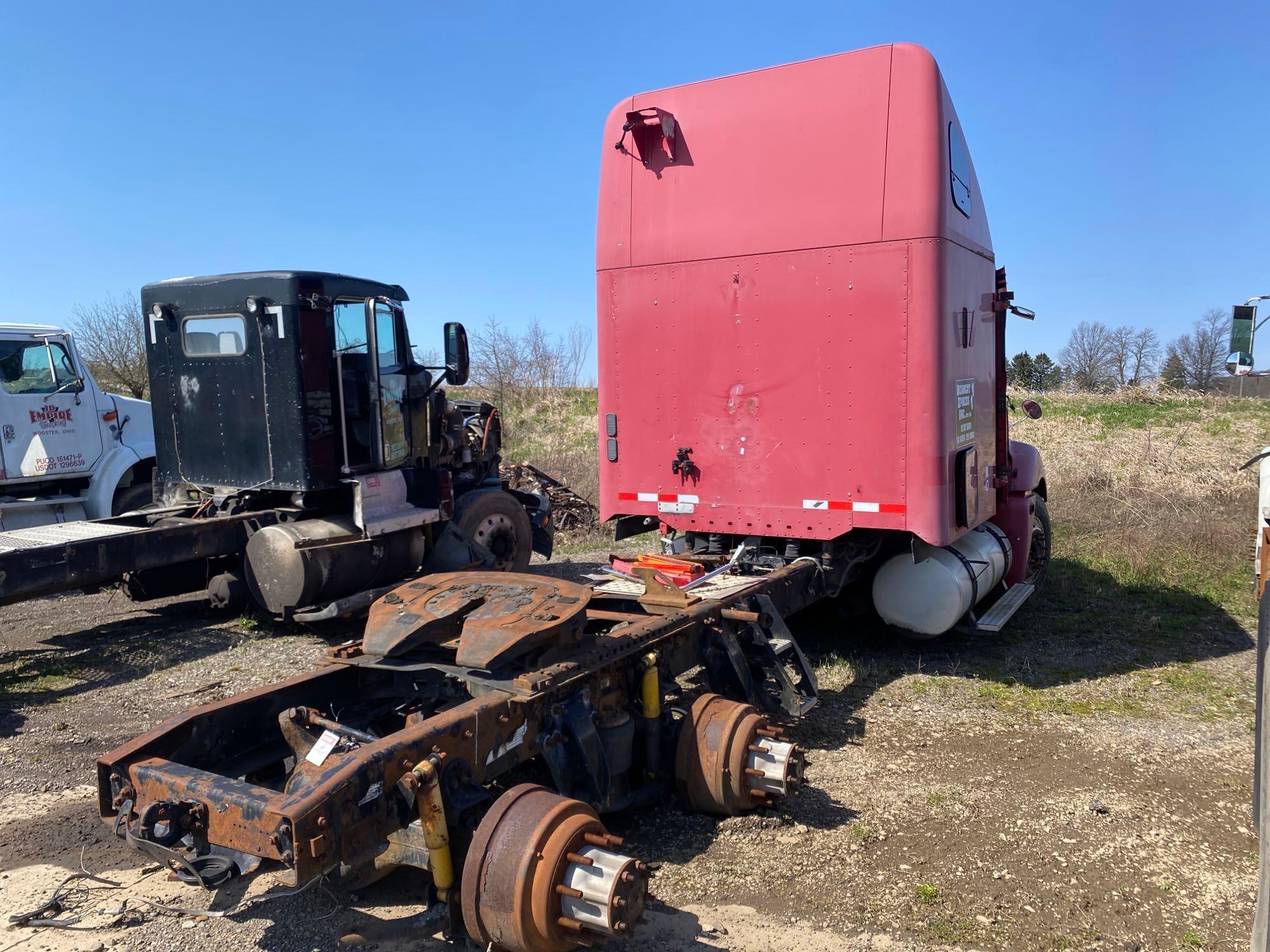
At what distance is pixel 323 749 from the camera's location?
9.72 feet

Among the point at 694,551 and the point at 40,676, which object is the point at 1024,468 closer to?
the point at 694,551

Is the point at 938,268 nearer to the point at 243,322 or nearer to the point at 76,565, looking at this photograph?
the point at 243,322

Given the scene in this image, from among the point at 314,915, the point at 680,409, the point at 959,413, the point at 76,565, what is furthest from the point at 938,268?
the point at 76,565

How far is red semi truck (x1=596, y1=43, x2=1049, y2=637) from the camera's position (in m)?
5.25

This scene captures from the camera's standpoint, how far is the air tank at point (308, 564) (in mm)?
6621

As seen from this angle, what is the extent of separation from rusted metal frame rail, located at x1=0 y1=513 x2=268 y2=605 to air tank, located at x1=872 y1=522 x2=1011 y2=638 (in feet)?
15.4

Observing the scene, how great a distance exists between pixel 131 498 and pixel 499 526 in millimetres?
5033

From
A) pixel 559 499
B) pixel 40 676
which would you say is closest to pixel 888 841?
pixel 40 676

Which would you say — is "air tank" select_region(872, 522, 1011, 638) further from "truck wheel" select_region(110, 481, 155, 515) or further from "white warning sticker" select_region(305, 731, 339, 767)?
"truck wheel" select_region(110, 481, 155, 515)

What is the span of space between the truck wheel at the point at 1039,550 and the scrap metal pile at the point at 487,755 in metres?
4.25

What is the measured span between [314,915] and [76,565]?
399 centimetres

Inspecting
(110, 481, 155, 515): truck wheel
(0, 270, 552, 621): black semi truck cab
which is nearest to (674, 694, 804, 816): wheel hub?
(0, 270, 552, 621): black semi truck cab

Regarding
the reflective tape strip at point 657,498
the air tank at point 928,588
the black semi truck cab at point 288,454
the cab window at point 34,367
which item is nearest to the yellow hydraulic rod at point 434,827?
the reflective tape strip at point 657,498

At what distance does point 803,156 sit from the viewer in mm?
5445
